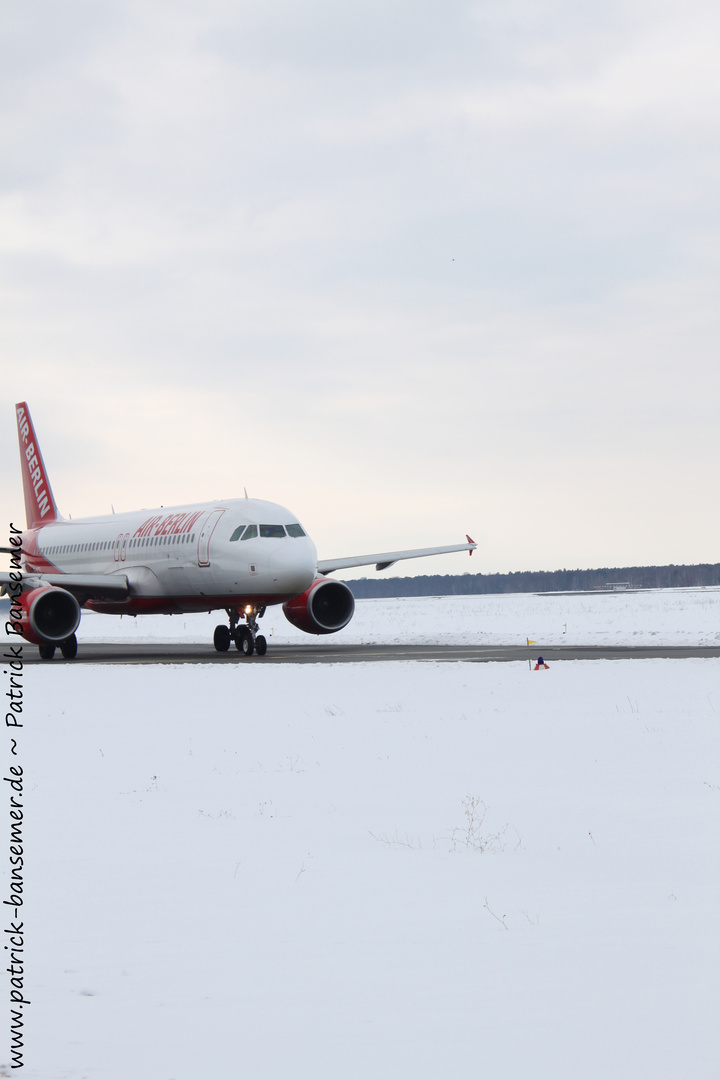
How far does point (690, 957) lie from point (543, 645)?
26942 mm

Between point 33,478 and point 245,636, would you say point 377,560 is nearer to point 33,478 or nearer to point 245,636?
point 245,636

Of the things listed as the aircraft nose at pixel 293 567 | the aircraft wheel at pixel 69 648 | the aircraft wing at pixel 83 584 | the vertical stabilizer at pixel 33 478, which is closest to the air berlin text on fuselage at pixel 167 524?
the aircraft wing at pixel 83 584

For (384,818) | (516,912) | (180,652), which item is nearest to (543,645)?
(180,652)

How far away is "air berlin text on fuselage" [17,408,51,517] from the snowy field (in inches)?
1128

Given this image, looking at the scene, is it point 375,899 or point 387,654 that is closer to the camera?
point 375,899

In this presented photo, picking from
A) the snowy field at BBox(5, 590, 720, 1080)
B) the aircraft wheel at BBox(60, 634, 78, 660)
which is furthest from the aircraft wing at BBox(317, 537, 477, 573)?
the snowy field at BBox(5, 590, 720, 1080)

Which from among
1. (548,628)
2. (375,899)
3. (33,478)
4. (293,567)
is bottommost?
(375,899)

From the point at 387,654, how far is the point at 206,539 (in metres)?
5.84

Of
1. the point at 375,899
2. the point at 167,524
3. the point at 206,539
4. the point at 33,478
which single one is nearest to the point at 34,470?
the point at 33,478

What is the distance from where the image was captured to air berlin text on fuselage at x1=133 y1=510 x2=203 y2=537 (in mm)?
31844

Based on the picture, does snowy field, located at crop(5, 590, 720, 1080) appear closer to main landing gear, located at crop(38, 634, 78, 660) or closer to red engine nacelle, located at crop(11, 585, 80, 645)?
red engine nacelle, located at crop(11, 585, 80, 645)

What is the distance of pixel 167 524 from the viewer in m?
32.8

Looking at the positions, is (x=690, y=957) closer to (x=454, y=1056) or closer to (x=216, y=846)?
(x=454, y=1056)

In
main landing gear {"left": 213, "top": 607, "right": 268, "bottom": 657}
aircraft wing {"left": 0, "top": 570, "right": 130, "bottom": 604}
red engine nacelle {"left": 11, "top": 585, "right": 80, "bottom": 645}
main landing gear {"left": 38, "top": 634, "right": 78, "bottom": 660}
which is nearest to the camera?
red engine nacelle {"left": 11, "top": 585, "right": 80, "bottom": 645}
